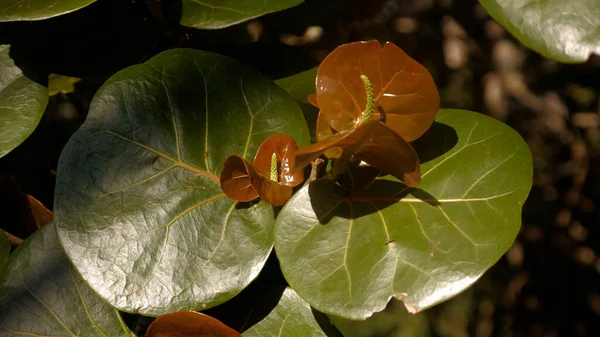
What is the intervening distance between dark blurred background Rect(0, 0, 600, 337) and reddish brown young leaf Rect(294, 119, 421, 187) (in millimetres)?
355

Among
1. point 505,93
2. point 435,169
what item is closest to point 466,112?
point 435,169

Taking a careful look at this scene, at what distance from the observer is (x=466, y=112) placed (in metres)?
0.79

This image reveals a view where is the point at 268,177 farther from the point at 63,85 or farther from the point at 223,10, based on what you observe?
the point at 63,85

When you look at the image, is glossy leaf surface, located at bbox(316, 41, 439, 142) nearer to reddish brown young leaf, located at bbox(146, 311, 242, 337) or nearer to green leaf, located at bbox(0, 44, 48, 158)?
reddish brown young leaf, located at bbox(146, 311, 242, 337)

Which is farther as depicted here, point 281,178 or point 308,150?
point 281,178

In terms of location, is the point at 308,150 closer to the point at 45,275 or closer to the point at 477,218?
the point at 477,218

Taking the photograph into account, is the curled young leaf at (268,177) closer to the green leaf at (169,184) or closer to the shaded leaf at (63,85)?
the green leaf at (169,184)

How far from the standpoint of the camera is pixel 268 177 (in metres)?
0.76

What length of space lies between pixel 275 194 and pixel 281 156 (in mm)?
54

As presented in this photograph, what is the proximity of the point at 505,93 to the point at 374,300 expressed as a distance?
1684 mm


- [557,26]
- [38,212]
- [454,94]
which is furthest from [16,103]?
[454,94]

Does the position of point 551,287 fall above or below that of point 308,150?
below

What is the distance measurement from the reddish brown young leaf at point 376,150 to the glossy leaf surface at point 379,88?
0.18 feet

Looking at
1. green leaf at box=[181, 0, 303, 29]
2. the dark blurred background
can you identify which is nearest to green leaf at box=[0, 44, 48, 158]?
the dark blurred background
